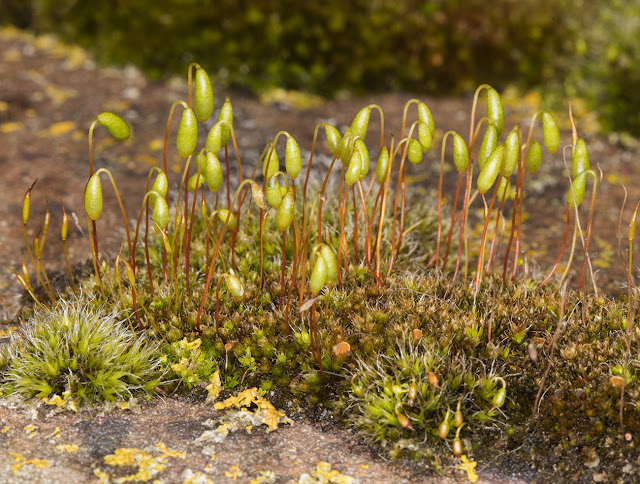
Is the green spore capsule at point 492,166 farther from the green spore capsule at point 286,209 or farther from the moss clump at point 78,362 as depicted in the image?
the moss clump at point 78,362

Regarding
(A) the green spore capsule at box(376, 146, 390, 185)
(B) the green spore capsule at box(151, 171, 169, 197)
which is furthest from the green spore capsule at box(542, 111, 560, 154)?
(B) the green spore capsule at box(151, 171, 169, 197)

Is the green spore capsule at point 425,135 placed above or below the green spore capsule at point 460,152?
above

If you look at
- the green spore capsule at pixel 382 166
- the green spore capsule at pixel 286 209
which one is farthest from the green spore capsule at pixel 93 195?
the green spore capsule at pixel 382 166

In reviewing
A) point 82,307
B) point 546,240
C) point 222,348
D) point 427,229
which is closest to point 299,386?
point 222,348

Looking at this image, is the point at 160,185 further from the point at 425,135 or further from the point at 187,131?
the point at 425,135

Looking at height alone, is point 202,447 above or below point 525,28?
below

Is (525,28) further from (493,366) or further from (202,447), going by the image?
(202,447)

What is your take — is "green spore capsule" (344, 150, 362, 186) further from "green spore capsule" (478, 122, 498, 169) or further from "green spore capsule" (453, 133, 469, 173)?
"green spore capsule" (478, 122, 498, 169)
